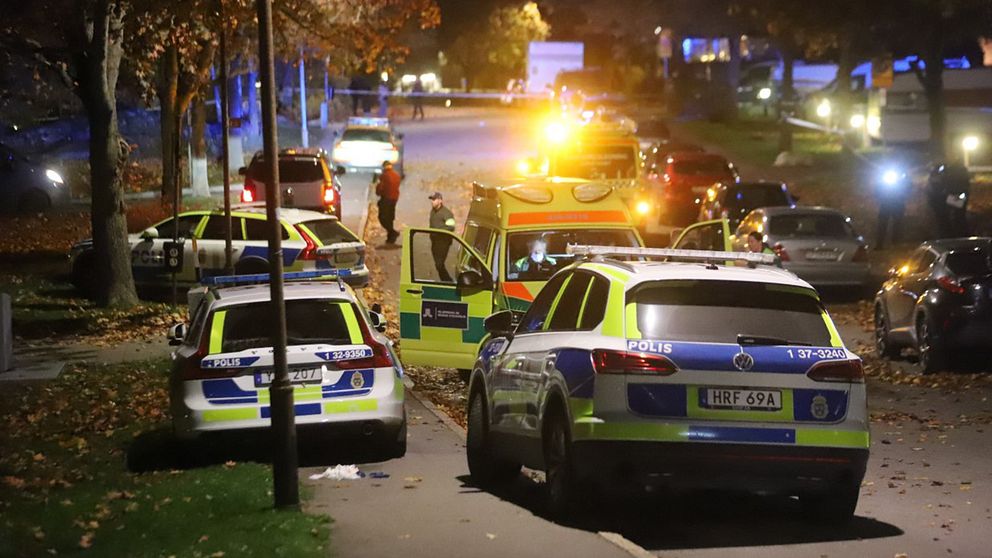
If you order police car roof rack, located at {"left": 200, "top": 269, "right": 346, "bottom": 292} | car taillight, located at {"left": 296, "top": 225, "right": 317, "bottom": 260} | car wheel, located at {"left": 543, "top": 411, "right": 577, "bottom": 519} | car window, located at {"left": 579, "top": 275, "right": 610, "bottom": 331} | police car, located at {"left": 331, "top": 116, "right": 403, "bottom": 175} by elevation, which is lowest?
car wheel, located at {"left": 543, "top": 411, "right": 577, "bottom": 519}

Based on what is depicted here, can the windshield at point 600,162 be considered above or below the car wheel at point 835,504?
Result: above

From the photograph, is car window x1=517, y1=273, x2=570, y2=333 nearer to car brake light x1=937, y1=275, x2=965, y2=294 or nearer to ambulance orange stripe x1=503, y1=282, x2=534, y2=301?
ambulance orange stripe x1=503, y1=282, x2=534, y2=301

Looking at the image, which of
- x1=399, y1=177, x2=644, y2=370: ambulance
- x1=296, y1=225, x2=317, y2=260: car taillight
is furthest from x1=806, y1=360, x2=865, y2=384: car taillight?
x1=296, y1=225, x2=317, y2=260: car taillight

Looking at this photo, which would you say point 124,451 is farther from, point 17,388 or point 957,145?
point 957,145

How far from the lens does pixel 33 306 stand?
75.0 feet

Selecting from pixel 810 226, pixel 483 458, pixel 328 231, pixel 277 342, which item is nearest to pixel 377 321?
pixel 483 458

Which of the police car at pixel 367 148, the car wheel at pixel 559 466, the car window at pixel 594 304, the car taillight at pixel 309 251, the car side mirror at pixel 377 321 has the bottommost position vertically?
the car wheel at pixel 559 466

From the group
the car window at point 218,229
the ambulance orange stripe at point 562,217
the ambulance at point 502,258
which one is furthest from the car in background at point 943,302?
the car window at point 218,229

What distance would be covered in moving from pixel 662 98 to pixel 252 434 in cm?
7962

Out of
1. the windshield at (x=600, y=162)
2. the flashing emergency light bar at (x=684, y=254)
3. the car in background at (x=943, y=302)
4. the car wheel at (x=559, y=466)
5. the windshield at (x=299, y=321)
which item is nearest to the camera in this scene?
the car wheel at (x=559, y=466)

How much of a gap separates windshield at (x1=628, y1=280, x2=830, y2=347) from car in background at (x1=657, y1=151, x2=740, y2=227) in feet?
82.4

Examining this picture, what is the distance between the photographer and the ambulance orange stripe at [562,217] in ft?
52.4

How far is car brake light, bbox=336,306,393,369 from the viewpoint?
11.8 metres

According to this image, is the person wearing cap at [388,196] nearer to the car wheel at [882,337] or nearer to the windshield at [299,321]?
the car wheel at [882,337]
